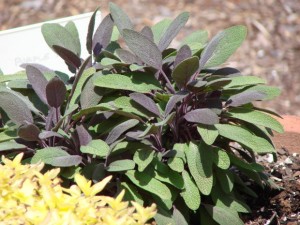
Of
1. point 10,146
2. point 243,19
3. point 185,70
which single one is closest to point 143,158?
point 185,70

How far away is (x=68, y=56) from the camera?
2172 mm

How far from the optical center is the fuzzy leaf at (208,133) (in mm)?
1953

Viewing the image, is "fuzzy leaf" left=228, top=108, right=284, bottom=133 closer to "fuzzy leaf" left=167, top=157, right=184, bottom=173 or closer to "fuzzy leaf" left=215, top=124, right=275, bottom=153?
"fuzzy leaf" left=215, top=124, right=275, bottom=153

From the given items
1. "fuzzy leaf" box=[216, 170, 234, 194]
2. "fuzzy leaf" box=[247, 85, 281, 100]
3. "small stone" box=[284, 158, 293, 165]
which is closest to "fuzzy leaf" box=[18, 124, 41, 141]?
"fuzzy leaf" box=[216, 170, 234, 194]

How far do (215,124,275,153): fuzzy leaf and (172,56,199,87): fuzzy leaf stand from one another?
0.57ft

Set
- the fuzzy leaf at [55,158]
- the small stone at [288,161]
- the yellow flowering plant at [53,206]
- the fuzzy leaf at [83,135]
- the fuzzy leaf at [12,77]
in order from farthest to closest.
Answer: the small stone at [288,161], the fuzzy leaf at [12,77], the fuzzy leaf at [83,135], the fuzzy leaf at [55,158], the yellow flowering plant at [53,206]

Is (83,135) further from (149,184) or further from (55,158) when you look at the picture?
(149,184)

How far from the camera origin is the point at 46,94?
200cm

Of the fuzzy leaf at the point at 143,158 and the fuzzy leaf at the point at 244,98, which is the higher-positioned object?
the fuzzy leaf at the point at 143,158

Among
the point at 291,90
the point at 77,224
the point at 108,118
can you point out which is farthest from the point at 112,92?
the point at 291,90

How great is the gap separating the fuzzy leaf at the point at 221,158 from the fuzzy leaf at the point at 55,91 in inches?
19.2

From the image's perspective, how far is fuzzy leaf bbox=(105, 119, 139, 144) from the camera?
1.98 m

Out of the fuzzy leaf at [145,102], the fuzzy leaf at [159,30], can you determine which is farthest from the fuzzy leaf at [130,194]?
the fuzzy leaf at [159,30]

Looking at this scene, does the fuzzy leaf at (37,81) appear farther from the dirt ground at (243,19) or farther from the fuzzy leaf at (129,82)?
the dirt ground at (243,19)
